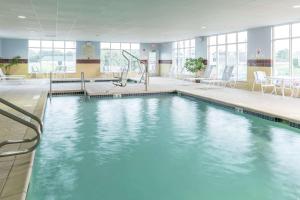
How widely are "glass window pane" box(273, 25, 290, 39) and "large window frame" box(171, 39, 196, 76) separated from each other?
239 inches

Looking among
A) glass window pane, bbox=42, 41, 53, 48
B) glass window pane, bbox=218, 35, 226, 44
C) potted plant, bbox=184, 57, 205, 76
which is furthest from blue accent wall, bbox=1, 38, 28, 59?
glass window pane, bbox=218, 35, 226, 44

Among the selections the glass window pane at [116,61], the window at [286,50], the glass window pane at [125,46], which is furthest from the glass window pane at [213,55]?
the glass window pane at [116,61]

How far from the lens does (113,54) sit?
19.5 meters

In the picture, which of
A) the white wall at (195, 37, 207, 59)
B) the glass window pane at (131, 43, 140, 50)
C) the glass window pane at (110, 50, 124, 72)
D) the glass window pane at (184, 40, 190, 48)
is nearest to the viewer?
the white wall at (195, 37, 207, 59)

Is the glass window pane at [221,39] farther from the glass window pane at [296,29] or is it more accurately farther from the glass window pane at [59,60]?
the glass window pane at [59,60]

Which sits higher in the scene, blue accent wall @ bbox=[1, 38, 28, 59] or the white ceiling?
blue accent wall @ bbox=[1, 38, 28, 59]

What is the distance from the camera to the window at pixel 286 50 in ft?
32.4

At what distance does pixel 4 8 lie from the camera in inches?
290

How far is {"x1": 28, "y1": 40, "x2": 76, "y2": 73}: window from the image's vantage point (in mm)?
17812

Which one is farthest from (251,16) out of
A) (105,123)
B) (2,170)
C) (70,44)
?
(70,44)

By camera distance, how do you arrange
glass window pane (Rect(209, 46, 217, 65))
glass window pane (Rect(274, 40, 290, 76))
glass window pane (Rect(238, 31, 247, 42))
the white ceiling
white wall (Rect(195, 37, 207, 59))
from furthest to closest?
white wall (Rect(195, 37, 207, 59)) < glass window pane (Rect(209, 46, 217, 65)) < glass window pane (Rect(238, 31, 247, 42)) < glass window pane (Rect(274, 40, 290, 76)) < the white ceiling

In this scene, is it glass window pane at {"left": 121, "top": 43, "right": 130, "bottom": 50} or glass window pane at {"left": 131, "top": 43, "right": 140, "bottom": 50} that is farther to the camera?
glass window pane at {"left": 131, "top": 43, "right": 140, "bottom": 50}

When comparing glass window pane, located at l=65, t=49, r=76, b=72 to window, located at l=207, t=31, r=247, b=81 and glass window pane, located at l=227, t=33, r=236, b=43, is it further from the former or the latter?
glass window pane, located at l=227, t=33, r=236, b=43

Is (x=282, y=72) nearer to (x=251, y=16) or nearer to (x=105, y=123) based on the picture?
(x=251, y=16)
